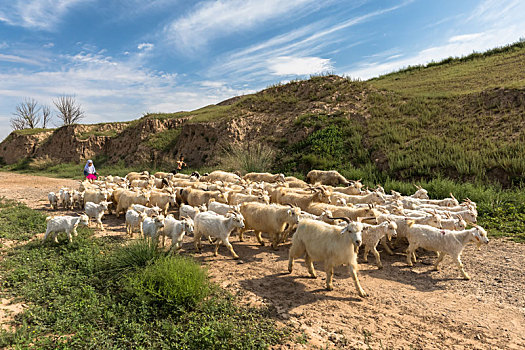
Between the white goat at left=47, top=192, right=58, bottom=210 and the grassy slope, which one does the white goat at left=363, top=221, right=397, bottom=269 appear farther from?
the white goat at left=47, top=192, right=58, bottom=210

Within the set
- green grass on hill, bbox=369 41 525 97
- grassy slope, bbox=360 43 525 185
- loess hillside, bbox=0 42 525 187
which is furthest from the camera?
green grass on hill, bbox=369 41 525 97

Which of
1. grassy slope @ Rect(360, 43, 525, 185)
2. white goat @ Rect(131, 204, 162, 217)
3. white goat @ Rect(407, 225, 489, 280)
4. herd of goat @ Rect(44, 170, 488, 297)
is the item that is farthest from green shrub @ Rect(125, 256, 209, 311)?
grassy slope @ Rect(360, 43, 525, 185)

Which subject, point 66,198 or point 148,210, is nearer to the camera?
point 148,210

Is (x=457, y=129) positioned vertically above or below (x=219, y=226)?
above

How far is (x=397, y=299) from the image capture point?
19.0 feet

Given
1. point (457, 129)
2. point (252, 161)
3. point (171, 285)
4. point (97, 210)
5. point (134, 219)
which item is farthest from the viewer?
point (252, 161)

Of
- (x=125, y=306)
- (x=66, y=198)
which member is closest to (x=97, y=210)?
(x=66, y=198)

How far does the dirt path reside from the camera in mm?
4648

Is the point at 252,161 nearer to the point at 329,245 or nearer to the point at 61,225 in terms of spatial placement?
the point at 61,225

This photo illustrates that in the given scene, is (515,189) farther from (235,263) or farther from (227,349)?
(227,349)

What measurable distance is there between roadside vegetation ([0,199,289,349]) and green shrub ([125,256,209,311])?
0.02 meters

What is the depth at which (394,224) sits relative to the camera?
7.52 m

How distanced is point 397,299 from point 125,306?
476 cm

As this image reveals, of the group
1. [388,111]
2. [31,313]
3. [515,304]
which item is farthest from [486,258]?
[388,111]
